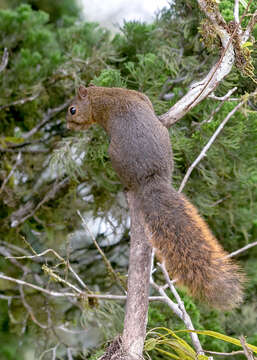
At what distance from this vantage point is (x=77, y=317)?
217cm

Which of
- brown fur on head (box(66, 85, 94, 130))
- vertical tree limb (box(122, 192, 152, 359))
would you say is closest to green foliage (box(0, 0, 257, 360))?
brown fur on head (box(66, 85, 94, 130))

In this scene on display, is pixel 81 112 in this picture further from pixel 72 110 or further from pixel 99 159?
pixel 99 159

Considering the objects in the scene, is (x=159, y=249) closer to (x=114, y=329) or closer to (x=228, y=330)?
(x=114, y=329)

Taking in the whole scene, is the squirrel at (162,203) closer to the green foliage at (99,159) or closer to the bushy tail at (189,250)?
the bushy tail at (189,250)

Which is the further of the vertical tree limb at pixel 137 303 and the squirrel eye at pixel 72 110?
the squirrel eye at pixel 72 110

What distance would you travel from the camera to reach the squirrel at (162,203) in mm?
940

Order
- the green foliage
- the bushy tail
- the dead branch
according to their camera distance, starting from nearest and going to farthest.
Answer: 1. the bushy tail
2. the dead branch
3. the green foliage

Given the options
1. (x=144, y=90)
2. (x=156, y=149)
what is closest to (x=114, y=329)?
(x=156, y=149)

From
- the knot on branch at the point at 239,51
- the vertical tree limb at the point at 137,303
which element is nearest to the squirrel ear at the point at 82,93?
the knot on branch at the point at 239,51

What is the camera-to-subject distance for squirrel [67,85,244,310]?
94cm

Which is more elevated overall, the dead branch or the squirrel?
the dead branch

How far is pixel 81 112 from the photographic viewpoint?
1684mm

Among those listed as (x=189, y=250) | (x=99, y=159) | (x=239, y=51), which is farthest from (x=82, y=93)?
(x=189, y=250)

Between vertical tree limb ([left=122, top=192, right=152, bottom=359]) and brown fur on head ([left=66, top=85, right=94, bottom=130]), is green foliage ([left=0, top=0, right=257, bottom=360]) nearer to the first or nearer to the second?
brown fur on head ([left=66, top=85, right=94, bottom=130])
